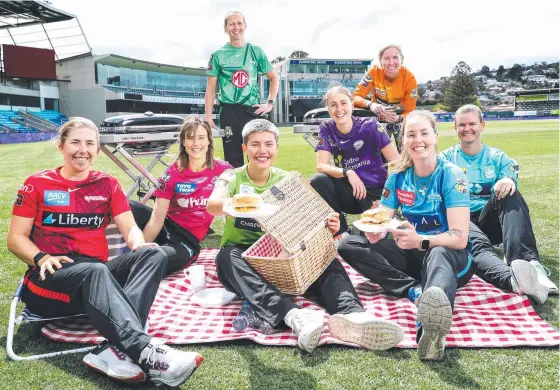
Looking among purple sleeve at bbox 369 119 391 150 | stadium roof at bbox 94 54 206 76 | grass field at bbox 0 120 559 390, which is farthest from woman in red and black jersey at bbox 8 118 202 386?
stadium roof at bbox 94 54 206 76

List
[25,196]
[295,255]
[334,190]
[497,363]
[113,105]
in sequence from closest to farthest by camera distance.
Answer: [497,363]
[25,196]
[295,255]
[334,190]
[113,105]

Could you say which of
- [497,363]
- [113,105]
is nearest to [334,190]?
[497,363]

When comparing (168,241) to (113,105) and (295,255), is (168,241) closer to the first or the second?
(295,255)

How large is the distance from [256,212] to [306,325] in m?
0.67

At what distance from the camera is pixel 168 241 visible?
3795 millimetres

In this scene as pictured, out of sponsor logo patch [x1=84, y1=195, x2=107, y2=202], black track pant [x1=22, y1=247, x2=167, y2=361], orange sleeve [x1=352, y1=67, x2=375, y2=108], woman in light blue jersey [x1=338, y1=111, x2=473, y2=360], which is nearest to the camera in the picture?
black track pant [x1=22, y1=247, x2=167, y2=361]

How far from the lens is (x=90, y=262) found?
2504mm

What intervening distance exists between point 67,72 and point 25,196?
6053 centimetres

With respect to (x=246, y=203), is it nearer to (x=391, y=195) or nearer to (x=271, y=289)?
(x=271, y=289)

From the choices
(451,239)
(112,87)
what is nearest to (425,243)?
(451,239)

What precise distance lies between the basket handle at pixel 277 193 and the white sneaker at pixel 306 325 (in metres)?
0.78

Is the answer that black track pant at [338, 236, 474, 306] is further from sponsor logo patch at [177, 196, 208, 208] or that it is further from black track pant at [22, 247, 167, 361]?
black track pant at [22, 247, 167, 361]

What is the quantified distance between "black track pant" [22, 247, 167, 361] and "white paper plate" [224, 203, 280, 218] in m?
0.45

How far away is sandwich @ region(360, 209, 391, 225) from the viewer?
2.85 m
